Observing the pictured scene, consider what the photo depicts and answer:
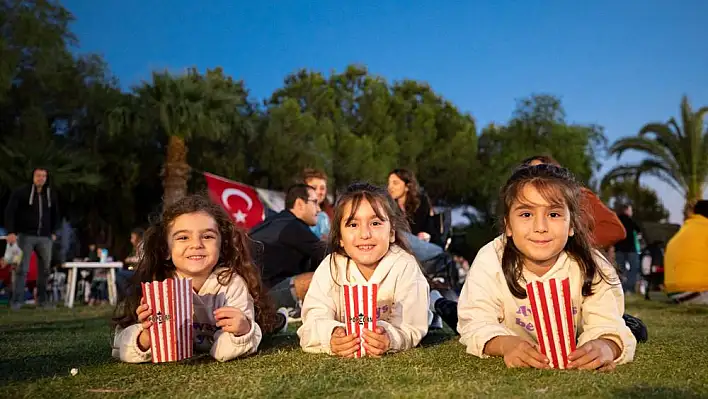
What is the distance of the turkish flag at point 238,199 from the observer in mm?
17297

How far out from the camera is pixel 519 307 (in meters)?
3.17

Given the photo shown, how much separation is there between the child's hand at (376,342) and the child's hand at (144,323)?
39.1 inches

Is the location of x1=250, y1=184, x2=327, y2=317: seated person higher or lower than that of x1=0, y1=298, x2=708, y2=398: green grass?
higher

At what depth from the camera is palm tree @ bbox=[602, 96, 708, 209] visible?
74.2ft

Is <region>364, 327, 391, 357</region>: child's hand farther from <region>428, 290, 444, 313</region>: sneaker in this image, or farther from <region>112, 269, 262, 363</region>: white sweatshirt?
<region>428, 290, 444, 313</region>: sneaker

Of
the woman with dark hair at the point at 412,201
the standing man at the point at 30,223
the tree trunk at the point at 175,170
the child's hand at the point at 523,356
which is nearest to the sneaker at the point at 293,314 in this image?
the woman with dark hair at the point at 412,201

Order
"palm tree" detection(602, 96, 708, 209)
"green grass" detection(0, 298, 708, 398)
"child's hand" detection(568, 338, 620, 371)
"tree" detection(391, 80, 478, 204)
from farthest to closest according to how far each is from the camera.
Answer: "tree" detection(391, 80, 478, 204), "palm tree" detection(602, 96, 708, 209), "child's hand" detection(568, 338, 620, 371), "green grass" detection(0, 298, 708, 398)

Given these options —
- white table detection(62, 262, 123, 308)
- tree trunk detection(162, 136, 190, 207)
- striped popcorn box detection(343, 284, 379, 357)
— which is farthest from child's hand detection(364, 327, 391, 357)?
tree trunk detection(162, 136, 190, 207)

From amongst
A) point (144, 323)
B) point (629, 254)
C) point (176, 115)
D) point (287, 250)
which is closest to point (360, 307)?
point (144, 323)

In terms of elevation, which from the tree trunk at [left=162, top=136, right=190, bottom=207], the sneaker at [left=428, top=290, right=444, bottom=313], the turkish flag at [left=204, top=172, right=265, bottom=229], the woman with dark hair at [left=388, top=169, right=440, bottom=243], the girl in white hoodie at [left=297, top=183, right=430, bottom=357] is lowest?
the sneaker at [left=428, top=290, right=444, bottom=313]

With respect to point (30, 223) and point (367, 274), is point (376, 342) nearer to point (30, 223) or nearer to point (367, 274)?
point (367, 274)

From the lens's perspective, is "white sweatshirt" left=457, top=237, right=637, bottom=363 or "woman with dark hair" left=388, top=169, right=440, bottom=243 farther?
"woman with dark hair" left=388, top=169, right=440, bottom=243

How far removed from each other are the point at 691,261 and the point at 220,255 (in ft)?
20.2

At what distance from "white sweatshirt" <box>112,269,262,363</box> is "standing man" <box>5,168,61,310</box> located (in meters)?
6.94
